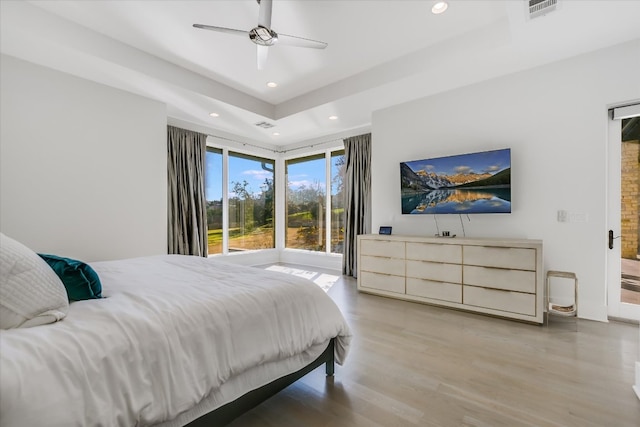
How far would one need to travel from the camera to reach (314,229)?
19.9 ft

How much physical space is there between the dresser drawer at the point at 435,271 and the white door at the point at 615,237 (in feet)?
4.72

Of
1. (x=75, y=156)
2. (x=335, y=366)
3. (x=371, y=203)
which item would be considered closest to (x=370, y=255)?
(x=371, y=203)

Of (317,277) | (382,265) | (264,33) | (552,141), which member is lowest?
(317,277)

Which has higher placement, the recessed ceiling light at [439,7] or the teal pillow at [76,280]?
the recessed ceiling light at [439,7]

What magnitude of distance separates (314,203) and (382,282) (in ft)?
8.56

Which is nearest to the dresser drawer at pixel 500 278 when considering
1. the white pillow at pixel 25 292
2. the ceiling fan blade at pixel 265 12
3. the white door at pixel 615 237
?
the white door at pixel 615 237

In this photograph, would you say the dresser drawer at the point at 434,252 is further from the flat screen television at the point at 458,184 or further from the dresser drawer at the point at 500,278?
the flat screen television at the point at 458,184

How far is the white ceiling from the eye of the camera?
8.22 ft

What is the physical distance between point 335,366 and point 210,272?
3.67 feet

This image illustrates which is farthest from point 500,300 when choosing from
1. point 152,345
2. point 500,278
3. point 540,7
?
point 152,345

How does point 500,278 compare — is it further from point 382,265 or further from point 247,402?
point 247,402

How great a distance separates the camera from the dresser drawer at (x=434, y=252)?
3.32 metres

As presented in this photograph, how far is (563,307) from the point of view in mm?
2971

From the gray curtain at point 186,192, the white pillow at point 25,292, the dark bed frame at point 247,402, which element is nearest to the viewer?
the white pillow at point 25,292
